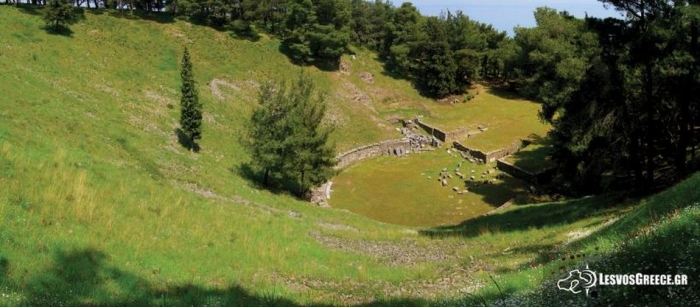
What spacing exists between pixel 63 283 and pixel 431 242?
18.7m

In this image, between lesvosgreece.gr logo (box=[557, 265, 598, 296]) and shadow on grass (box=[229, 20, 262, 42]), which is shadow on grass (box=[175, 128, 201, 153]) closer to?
shadow on grass (box=[229, 20, 262, 42])

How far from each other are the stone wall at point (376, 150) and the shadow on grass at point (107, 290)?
44.7 m

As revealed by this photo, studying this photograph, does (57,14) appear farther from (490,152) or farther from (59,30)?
(490,152)

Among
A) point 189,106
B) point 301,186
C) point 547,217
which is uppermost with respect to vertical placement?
point 189,106

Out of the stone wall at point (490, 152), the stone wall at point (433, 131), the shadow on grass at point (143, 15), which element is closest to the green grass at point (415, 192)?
the stone wall at point (490, 152)

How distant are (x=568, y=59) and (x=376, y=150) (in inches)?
1066

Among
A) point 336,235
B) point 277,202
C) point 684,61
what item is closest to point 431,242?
point 336,235

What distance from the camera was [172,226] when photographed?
59.6 ft

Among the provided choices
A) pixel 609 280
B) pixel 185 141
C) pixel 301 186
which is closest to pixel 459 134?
pixel 301 186

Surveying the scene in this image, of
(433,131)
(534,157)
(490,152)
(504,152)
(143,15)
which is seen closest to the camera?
(534,157)

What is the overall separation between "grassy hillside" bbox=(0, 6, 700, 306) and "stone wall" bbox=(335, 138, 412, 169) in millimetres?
14759

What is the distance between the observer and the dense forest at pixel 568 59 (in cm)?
2536

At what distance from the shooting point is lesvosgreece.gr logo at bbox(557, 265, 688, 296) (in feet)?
26.2

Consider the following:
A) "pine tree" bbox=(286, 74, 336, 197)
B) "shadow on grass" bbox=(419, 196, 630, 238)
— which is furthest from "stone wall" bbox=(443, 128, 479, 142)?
"shadow on grass" bbox=(419, 196, 630, 238)
